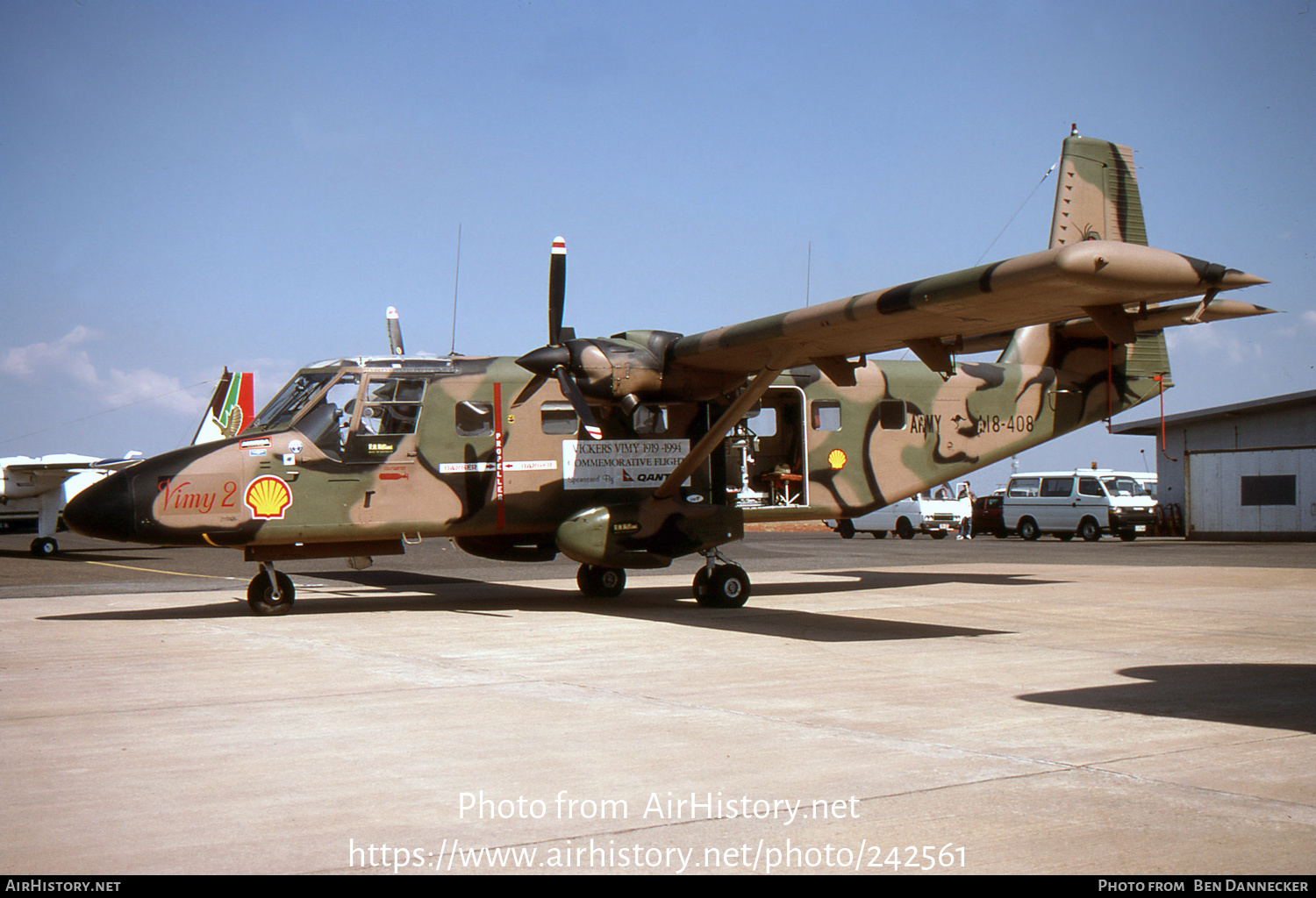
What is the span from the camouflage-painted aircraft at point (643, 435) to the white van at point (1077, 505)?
17.0 metres

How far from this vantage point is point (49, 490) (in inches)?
1152

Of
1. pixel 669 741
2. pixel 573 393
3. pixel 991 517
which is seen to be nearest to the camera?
pixel 669 741

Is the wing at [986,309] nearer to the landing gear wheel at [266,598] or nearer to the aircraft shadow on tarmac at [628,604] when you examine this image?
the aircraft shadow on tarmac at [628,604]

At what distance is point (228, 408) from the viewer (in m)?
36.5

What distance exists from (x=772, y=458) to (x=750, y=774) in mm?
10207

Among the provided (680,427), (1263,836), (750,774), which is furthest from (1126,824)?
(680,427)

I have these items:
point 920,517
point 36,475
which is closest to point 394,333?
point 36,475

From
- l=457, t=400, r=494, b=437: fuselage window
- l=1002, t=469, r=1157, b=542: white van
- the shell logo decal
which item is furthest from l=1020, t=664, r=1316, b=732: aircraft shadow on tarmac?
l=1002, t=469, r=1157, b=542: white van

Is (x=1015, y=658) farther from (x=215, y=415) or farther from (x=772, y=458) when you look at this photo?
(x=215, y=415)

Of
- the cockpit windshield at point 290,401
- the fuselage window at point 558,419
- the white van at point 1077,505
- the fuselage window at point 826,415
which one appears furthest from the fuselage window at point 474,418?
the white van at point 1077,505

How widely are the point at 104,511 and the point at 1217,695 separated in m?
10.5

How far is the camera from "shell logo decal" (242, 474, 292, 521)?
38.5ft

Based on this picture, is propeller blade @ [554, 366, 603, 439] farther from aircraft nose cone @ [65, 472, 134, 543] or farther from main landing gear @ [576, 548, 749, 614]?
aircraft nose cone @ [65, 472, 134, 543]

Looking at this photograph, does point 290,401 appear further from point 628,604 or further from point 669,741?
point 669,741
